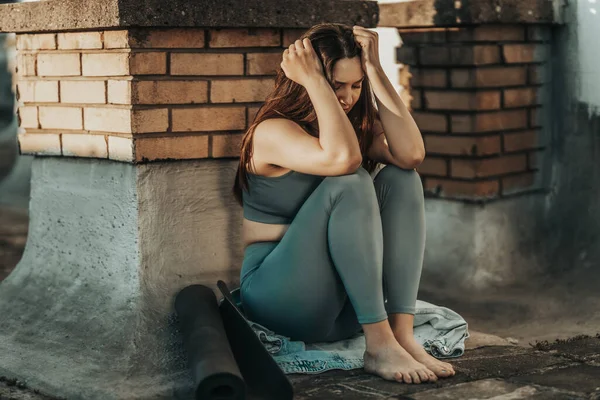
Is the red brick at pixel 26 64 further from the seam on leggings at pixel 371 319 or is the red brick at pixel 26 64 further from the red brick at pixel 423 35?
the red brick at pixel 423 35

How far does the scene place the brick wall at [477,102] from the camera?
5367 mm

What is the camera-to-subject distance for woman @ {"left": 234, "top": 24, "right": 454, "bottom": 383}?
3.40m

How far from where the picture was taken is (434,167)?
5.57 metres

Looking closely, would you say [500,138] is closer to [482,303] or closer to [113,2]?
[482,303]

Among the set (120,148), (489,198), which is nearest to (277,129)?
(120,148)

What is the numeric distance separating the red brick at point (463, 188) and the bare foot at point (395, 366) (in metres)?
2.09

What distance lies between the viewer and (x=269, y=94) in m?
3.89

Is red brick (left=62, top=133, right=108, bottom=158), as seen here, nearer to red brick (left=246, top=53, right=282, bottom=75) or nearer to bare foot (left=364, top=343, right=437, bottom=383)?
red brick (left=246, top=53, right=282, bottom=75)

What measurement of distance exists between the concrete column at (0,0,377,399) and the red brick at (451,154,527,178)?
59.2 inches

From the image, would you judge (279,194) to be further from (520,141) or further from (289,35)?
(520,141)

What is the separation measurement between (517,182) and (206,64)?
2325 mm

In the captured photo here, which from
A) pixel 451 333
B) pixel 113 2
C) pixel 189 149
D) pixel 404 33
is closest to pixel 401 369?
pixel 451 333

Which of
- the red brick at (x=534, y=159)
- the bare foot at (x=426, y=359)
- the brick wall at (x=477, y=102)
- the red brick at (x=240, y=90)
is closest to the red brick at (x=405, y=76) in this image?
the brick wall at (x=477, y=102)

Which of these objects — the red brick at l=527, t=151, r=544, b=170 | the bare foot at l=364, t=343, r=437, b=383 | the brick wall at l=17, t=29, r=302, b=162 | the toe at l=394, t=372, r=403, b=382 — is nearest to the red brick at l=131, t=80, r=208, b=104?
the brick wall at l=17, t=29, r=302, b=162
